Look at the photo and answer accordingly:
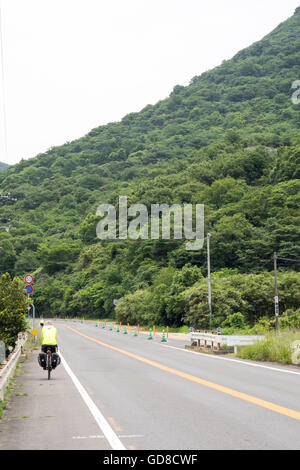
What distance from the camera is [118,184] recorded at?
14850cm

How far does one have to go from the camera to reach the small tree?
77.7 ft

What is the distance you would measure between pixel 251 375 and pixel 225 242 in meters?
54.5

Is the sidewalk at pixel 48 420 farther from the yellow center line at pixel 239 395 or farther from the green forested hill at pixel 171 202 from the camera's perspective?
the green forested hill at pixel 171 202

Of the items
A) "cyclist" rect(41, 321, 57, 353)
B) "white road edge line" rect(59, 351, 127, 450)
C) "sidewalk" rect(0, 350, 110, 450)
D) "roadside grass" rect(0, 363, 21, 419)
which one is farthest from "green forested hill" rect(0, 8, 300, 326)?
"white road edge line" rect(59, 351, 127, 450)

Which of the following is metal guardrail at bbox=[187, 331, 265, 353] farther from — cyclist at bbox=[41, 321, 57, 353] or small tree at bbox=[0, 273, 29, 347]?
cyclist at bbox=[41, 321, 57, 353]

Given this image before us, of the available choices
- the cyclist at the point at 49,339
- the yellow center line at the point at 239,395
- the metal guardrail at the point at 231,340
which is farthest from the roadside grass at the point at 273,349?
the cyclist at the point at 49,339

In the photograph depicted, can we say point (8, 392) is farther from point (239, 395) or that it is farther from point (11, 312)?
point (11, 312)

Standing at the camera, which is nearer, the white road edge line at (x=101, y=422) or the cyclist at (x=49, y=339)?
the white road edge line at (x=101, y=422)

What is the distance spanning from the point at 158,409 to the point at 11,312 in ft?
47.6

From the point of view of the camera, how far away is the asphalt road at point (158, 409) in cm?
798

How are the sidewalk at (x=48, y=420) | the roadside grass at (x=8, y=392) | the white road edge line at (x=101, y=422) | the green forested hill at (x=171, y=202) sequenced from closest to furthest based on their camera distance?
1. the white road edge line at (x=101, y=422)
2. the sidewalk at (x=48, y=420)
3. the roadside grass at (x=8, y=392)
4. the green forested hill at (x=171, y=202)

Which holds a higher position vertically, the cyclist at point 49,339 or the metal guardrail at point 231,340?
the cyclist at point 49,339

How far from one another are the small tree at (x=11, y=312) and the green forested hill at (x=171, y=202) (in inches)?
926
